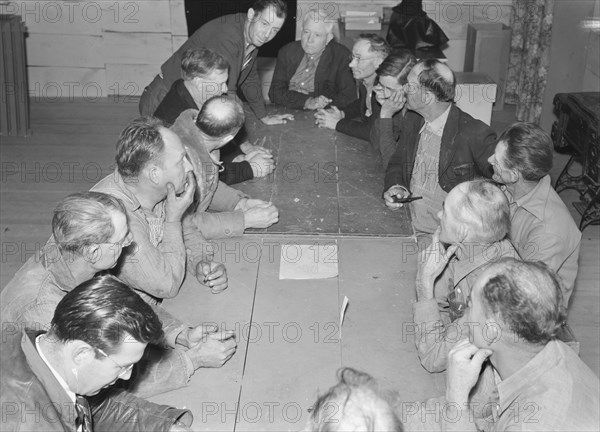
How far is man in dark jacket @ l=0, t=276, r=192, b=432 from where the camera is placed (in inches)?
80.0

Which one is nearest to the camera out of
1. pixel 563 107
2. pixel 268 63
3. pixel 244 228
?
pixel 244 228

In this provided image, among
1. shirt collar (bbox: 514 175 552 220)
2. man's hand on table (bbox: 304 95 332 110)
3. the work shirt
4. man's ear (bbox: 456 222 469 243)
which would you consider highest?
man's ear (bbox: 456 222 469 243)

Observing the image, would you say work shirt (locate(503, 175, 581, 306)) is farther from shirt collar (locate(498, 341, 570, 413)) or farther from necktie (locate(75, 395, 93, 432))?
necktie (locate(75, 395, 93, 432))

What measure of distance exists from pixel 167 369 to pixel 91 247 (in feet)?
1.51

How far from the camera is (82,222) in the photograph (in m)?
2.49

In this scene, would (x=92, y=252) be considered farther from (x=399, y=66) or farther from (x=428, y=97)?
(x=399, y=66)

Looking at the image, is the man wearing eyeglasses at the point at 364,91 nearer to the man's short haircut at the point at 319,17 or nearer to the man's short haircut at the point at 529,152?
the man's short haircut at the point at 319,17

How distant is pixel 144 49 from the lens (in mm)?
7352

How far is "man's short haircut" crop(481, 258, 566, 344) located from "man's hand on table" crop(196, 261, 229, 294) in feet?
3.57

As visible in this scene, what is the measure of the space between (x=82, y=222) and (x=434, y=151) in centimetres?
189

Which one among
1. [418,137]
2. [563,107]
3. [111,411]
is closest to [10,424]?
[111,411]

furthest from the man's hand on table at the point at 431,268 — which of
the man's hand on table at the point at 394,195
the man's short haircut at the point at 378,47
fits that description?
the man's short haircut at the point at 378,47

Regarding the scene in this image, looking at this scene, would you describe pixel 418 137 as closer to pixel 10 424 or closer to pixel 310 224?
pixel 310 224

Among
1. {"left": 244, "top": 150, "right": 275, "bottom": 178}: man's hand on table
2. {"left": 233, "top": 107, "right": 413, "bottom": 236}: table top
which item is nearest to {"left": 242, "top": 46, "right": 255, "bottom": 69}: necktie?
{"left": 233, "top": 107, "right": 413, "bottom": 236}: table top
